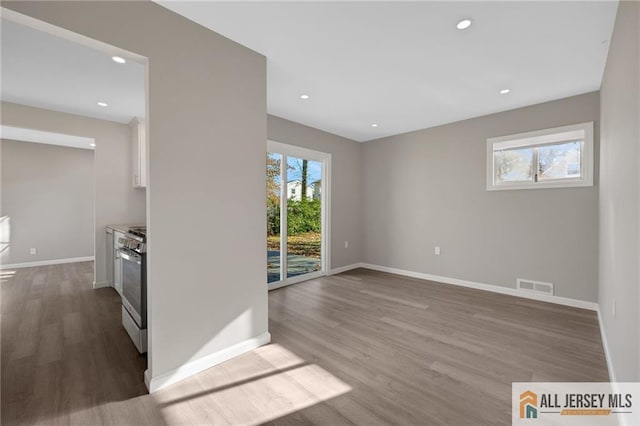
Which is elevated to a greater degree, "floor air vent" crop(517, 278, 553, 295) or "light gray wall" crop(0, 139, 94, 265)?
"light gray wall" crop(0, 139, 94, 265)

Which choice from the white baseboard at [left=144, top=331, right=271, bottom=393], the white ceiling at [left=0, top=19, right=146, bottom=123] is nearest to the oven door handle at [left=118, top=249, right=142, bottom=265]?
the white baseboard at [left=144, top=331, right=271, bottom=393]

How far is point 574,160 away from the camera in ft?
11.0

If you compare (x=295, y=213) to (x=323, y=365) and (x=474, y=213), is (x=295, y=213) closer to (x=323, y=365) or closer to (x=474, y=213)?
(x=323, y=365)

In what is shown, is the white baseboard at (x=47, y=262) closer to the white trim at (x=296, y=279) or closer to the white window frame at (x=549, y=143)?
the white trim at (x=296, y=279)

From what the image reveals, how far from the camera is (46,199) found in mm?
5480

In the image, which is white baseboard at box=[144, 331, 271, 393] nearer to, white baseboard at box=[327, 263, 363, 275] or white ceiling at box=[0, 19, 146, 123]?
white ceiling at box=[0, 19, 146, 123]

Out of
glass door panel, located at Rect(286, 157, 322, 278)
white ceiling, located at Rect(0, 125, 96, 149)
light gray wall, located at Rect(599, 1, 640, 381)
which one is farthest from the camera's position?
white ceiling, located at Rect(0, 125, 96, 149)

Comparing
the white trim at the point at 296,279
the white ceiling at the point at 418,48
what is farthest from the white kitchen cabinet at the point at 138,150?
the white trim at the point at 296,279

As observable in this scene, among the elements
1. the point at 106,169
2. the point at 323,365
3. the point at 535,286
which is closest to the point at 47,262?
the point at 106,169

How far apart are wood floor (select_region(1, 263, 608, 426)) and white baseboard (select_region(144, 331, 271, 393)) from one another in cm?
5

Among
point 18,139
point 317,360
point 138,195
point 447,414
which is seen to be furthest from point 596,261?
point 18,139

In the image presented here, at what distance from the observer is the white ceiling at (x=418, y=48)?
1820 millimetres

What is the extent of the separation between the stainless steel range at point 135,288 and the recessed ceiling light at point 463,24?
303 cm

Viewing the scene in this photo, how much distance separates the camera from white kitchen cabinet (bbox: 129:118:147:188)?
160 inches
